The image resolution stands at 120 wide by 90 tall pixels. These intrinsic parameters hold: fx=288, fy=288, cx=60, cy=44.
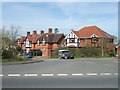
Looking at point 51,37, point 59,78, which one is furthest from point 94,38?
point 59,78

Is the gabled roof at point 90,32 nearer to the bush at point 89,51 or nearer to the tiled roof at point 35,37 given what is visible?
the bush at point 89,51

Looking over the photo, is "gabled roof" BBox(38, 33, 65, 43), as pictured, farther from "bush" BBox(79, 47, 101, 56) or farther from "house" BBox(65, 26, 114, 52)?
"bush" BBox(79, 47, 101, 56)

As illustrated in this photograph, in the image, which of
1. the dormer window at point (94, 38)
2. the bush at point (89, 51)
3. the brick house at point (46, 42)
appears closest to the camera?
the bush at point (89, 51)

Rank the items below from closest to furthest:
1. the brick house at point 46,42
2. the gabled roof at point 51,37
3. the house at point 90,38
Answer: the house at point 90,38 < the brick house at point 46,42 < the gabled roof at point 51,37

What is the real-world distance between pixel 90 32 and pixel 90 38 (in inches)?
89.1

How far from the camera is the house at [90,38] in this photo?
78.8 meters

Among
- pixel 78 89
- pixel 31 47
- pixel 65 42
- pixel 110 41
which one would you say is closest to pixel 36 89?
pixel 78 89

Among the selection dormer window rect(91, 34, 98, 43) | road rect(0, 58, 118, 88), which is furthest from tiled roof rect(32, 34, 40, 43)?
road rect(0, 58, 118, 88)

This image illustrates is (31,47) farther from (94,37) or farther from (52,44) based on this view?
(94,37)

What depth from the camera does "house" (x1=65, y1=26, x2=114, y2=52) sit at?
78.8 metres

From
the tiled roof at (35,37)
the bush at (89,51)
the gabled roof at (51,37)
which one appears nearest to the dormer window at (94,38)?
the bush at (89,51)

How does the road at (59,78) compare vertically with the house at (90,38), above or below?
below

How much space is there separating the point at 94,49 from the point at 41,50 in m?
28.9

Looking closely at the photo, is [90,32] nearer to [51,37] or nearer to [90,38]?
[90,38]
